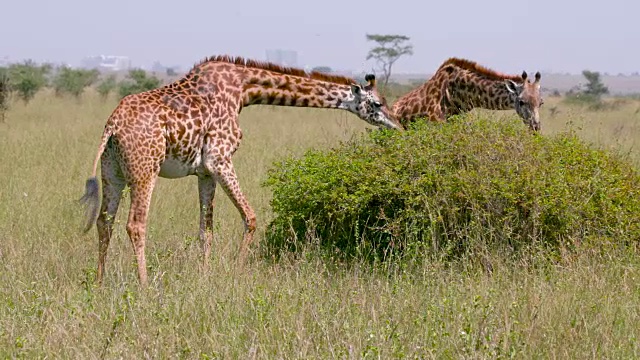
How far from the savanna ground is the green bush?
28cm

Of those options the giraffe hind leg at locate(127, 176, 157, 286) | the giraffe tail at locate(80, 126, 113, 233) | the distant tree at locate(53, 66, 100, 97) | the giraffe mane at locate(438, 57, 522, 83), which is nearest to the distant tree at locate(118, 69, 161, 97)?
the distant tree at locate(53, 66, 100, 97)

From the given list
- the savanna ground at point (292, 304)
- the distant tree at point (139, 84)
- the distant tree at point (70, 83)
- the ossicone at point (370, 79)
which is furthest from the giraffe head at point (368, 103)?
the distant tree at point (70, 83)

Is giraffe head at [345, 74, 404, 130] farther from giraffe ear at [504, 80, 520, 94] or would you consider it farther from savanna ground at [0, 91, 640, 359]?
giraffe ear at [504, 80, 520, 94]

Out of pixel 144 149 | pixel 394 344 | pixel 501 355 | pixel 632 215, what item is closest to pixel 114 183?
pixel 144 149

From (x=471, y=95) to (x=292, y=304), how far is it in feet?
15.3

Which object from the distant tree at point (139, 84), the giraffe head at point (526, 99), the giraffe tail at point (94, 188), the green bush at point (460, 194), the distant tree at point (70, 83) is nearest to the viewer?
the giraffe tail at point (94, 188)

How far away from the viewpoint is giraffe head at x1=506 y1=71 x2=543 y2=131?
927 centimetres

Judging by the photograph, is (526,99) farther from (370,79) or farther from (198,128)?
(198,128)

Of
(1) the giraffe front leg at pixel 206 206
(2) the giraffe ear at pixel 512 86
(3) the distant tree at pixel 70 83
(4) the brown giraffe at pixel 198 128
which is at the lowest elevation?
(3) the distant tree at pixel 70 83

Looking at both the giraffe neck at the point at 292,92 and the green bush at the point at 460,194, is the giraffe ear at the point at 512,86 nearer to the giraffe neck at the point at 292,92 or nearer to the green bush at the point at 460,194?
the green bush at the point at 460,194

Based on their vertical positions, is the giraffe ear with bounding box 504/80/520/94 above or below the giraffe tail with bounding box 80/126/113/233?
above

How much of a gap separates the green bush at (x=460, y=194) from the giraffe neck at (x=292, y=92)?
52 cm

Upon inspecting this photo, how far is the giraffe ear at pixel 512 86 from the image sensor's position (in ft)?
30.5

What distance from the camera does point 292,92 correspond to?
304 inches
